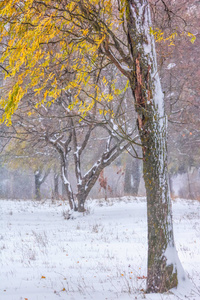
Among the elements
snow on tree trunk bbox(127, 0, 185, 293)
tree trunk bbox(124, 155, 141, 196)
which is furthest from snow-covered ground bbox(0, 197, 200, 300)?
tree trunk bbox(124, 155, 141, 196)

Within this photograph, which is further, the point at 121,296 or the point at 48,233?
the point at 48,233

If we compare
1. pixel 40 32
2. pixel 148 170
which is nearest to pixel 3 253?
pixel 148 170

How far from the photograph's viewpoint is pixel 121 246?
7.74 metres

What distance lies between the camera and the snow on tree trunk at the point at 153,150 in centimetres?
452

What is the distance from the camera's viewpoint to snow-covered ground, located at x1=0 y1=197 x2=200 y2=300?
14.9ft

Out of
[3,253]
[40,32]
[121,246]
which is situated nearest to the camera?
[40,32]

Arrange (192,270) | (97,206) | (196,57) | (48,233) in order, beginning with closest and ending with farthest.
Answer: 1. (192,270)
2. (48,233)
3. (196,57)
4. (97,206)

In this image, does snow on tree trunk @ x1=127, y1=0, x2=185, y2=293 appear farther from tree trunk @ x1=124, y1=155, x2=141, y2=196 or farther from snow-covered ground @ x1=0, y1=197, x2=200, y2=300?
tree trunk @ x1=124, y1=155, x2=141, y2=196

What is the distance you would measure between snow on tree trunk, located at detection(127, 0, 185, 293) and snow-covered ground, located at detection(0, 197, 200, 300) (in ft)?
0.98

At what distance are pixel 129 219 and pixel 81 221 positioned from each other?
1.78 metres

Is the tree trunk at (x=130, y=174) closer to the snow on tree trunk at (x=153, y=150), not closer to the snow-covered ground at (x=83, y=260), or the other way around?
the snow-covered ground at (x=83, y=260)

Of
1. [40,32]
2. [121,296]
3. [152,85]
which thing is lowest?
[121,296]

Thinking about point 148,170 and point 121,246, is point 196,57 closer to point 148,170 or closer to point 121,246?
point 121,246

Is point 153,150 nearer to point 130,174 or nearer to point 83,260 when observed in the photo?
point 83,260
